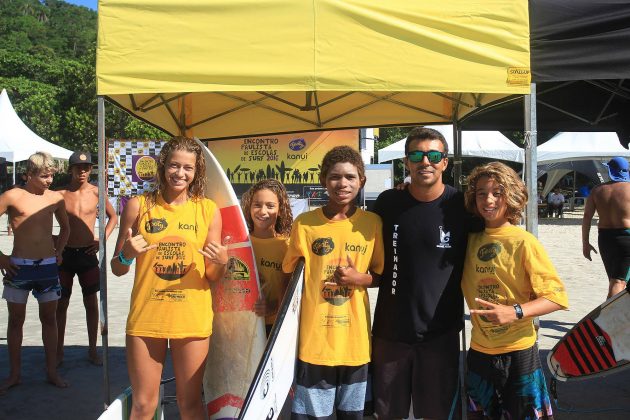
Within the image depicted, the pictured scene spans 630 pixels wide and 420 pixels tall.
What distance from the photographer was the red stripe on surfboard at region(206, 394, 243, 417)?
3074 millimetres

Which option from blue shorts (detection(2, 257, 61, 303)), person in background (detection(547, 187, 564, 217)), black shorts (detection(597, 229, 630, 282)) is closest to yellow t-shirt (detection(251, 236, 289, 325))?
blue shorts (detection(2, 257, 61, 303))

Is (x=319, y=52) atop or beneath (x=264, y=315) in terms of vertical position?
atop

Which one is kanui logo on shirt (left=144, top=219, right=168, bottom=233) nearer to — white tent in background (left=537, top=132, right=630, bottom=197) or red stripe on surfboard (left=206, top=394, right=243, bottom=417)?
red stripe on surfboard (left=206, top=394, right=243, bottom=417)

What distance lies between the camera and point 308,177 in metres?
10.6

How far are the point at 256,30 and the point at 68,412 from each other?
9.29 ft

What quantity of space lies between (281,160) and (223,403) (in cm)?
726

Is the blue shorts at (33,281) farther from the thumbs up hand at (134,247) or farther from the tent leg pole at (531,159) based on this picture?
the tent leg pole at (531,159)

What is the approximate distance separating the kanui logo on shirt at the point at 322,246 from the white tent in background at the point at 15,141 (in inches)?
723

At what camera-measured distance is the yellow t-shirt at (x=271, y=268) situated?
312 cm

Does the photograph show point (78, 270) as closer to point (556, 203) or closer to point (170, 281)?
point (170, 281)

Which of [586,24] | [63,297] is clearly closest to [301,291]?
[586,24]

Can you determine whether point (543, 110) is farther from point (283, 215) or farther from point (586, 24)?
point (283, 215)

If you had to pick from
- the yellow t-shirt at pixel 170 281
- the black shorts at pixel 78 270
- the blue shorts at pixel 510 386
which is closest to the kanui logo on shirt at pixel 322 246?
the yellow t-shirt at pixel 170 281

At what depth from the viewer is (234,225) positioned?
9.79 feet
